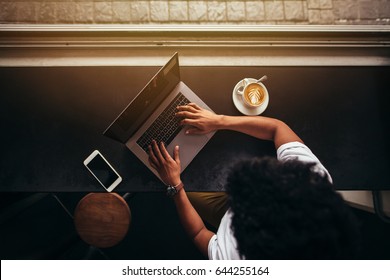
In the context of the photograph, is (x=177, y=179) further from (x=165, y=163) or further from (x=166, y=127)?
(x=166, y=127)

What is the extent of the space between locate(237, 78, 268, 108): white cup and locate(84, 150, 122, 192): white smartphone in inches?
22.7

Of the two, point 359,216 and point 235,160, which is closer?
point 235,160

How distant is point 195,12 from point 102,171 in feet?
3.90

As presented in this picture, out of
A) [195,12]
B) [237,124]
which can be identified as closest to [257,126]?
[237,124]

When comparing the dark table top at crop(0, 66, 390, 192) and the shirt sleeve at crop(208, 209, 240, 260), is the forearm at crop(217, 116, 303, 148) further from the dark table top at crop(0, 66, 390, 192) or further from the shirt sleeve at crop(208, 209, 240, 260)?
the shirt sleeve at crop(208, 209, 240, 260)

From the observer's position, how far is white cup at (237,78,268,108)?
1.15 metres

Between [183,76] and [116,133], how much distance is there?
0.36m

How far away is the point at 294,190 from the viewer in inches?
34.7

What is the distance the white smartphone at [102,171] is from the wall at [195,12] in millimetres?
1027

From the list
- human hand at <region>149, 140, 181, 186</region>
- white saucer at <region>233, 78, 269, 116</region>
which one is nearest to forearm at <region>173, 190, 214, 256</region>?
human hand at <region>149, 140, 181, 186</region>

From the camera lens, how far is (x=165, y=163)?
1116 mm

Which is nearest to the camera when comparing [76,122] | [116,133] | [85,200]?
[116,133]
